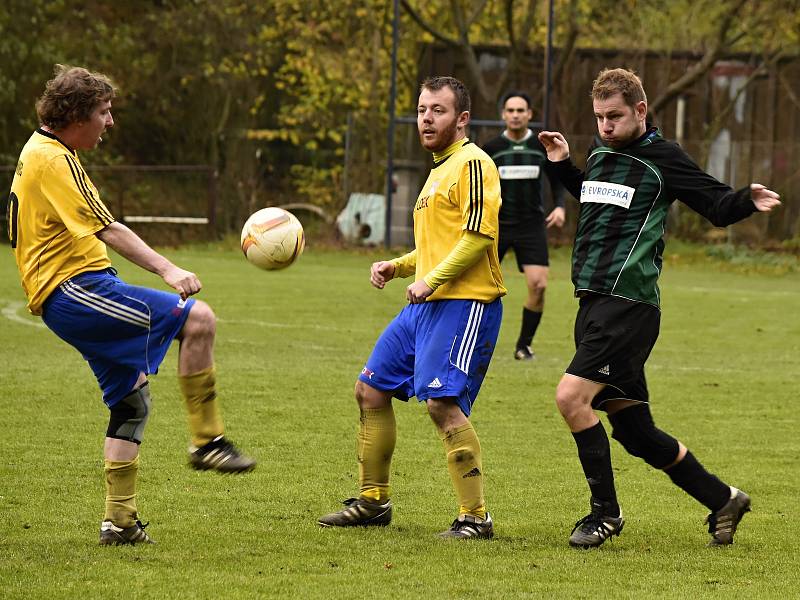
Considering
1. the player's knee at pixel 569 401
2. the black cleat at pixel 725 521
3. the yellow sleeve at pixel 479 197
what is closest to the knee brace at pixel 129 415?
the yellow sleeve at pixel 479 197

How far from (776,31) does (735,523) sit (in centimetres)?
2207

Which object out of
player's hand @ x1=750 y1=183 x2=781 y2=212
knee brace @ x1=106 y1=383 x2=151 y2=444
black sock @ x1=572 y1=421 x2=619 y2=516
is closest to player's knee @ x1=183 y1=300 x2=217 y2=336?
knee brace @ x1=106 y1=383 x2=151 y2=444

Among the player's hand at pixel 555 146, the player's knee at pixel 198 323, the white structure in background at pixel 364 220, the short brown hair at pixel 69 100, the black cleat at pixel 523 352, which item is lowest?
the white structure in background at pixel 364 220

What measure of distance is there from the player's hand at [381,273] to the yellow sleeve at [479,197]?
469 millimetres

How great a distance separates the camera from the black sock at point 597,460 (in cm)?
564

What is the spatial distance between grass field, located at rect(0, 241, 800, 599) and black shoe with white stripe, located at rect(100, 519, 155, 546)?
64mm

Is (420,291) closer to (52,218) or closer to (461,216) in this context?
(461,216)

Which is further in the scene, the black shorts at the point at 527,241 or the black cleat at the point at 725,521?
the black shorts at the point at 527,241

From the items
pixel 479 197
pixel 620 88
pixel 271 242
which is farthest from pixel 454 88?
pixel 271 242

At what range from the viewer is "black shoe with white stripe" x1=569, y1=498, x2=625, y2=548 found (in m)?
5.54

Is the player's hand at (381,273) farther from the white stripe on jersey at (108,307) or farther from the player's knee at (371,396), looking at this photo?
the white stripe on jersey at (108,307)

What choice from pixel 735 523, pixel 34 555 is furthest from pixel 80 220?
pixel 735 523

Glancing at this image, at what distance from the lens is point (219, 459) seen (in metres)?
5.37

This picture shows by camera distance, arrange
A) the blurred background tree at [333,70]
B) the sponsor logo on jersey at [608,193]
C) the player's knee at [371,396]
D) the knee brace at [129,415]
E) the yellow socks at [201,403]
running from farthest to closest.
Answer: the blurred background tree at [333,70] < the player's knee at [371,396] < the sponsor logo on jersey at [608,193] < the knee brace at [129,415] < the yellow socks at [201,403]
